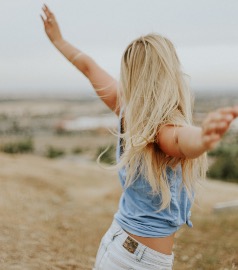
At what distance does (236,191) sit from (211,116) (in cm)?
894

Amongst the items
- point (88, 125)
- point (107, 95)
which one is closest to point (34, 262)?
point (107, 95)

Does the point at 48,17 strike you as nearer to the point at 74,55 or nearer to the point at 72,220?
the point at 74,55

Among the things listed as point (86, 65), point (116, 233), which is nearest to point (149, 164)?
point (116, 233)

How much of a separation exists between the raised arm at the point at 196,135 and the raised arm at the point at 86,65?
685mm

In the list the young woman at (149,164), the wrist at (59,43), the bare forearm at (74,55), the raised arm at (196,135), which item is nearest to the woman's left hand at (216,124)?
the raised arm at (196,135)

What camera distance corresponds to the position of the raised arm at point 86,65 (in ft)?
9.78

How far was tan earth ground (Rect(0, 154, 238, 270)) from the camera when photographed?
15.8 feet

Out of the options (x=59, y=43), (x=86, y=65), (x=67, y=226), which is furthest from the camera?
(x=67, y=226)

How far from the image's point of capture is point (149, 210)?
250 cm

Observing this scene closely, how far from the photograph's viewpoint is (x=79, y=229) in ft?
19.7

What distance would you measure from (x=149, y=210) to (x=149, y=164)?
0.25 m

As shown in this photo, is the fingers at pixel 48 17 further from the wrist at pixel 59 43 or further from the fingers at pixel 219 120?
the fingers at pixel 219 120

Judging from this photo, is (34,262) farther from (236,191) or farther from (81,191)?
(236,191)

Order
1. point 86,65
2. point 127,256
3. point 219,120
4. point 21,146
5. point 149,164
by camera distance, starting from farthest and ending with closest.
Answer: point 21,146 < point 86,65 < point 127,256 < point 149,164 < point 219,120
